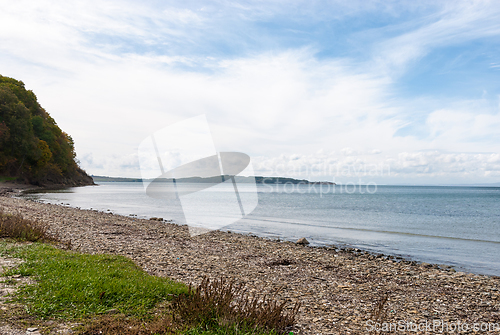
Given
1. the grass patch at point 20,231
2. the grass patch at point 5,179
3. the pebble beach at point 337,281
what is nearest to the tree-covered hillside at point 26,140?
the grass patch at point 5,179

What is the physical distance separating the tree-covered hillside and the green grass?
57.3m

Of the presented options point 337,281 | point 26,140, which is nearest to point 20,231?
point 337,281

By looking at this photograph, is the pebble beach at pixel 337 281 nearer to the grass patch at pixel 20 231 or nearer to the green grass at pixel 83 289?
the grass patch at pixel 20 231

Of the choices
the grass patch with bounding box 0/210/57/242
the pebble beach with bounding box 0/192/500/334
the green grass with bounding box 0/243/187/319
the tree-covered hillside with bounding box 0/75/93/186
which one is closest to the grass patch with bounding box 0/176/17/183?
the tree-covered hillside with bounding box 0/75/93/186

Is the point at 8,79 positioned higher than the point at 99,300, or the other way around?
the point at 8,79

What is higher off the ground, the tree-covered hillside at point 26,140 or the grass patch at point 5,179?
the tree-covered hillside at point 26,140

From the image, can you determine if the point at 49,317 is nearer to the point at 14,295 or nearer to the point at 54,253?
the point at 14,295

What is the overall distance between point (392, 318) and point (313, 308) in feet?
5.70

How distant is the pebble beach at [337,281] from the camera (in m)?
6.57

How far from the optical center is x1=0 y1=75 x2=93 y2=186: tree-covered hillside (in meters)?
52.8

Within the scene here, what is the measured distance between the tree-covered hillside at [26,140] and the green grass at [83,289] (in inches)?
2257

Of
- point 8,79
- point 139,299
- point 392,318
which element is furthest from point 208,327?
point 8,79

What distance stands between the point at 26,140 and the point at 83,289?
2471 inches

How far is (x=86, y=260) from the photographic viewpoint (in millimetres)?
7957
